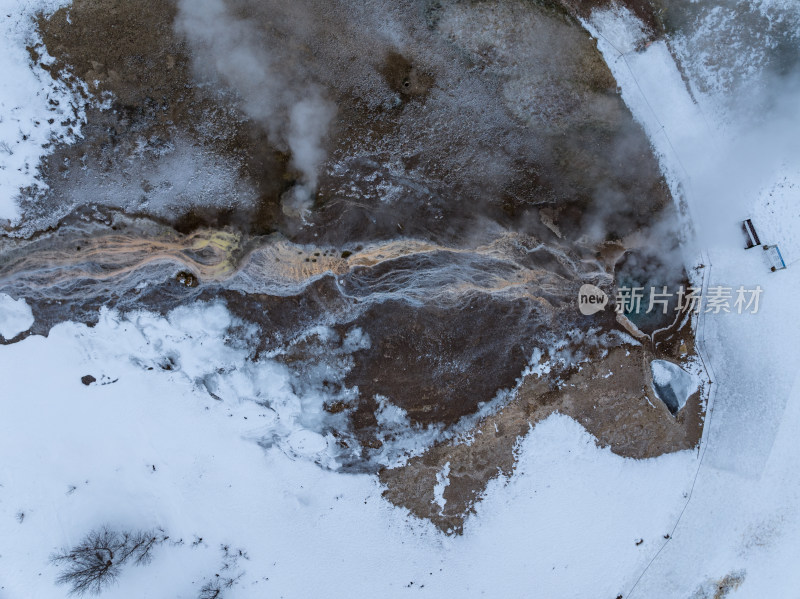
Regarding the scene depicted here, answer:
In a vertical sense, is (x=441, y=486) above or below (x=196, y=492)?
below

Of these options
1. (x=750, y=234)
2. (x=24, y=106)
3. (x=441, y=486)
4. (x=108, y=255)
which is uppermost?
(x=24, y=106)

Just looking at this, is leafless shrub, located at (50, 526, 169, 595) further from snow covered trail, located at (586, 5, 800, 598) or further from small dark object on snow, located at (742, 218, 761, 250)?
small dark object on snow, located at (742, 218, 761, 250)

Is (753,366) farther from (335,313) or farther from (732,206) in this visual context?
(335,313)

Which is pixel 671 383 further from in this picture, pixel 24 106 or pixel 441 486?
pixel 24 106

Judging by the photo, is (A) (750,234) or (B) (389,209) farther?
(A) (750,234)

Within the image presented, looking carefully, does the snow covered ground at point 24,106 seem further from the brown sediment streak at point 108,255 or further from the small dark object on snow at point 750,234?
the small dark object on snow at point 750,234

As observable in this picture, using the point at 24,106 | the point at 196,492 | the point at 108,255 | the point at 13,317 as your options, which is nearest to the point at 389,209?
the point at 108,255
